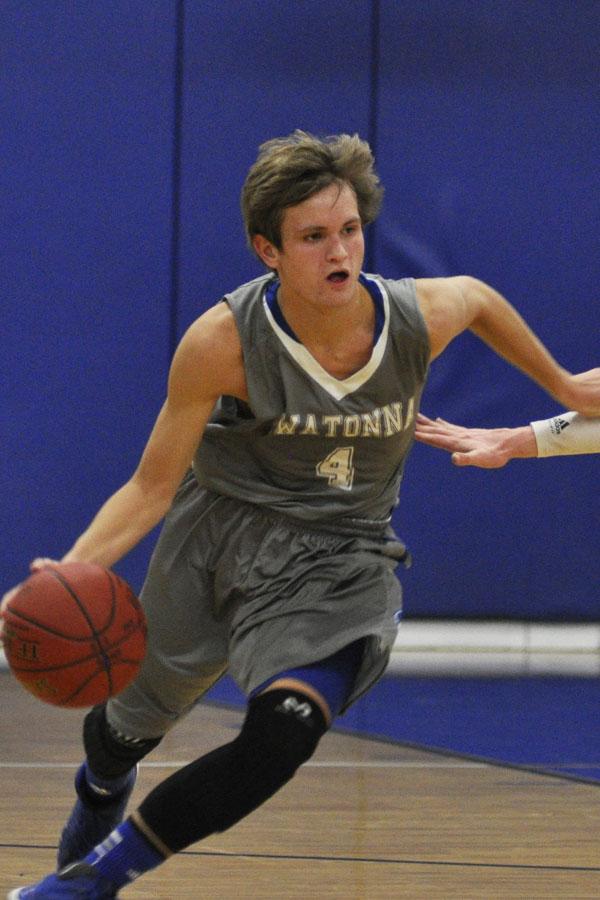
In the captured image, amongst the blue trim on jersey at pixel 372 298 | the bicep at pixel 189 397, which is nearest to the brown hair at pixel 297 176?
the blue trim on jersey at pixel 372 298

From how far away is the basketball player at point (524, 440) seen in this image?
10.4ft

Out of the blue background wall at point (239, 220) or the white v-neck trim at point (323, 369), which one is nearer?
the white v-neck trim at point (323, 369)

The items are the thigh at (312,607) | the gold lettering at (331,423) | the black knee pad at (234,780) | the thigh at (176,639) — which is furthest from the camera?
the thigh at (176,639)

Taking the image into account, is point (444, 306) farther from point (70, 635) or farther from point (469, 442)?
point (70, 635)

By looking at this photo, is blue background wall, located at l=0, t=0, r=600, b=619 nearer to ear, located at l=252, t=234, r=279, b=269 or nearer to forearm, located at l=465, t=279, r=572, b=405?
forearm, located at l=465, t=279, r=572, b=405

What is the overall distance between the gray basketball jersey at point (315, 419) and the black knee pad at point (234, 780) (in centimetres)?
43

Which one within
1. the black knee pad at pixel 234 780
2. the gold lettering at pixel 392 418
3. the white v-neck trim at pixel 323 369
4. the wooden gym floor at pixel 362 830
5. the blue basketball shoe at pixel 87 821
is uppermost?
the white v-neck trim at pixel 323 369

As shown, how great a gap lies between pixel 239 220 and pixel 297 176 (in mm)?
3964

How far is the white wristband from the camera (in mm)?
3188

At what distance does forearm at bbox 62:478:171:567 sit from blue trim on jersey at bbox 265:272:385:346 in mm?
368

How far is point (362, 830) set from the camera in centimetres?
374

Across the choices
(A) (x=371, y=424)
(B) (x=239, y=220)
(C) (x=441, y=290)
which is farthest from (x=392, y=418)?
(B) (x=239, y=220)

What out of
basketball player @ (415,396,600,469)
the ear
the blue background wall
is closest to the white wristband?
basketball player @ (415,396,600,469)

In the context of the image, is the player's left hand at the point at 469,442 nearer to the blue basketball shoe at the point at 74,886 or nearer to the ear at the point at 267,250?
the ear at the point at 267,250
